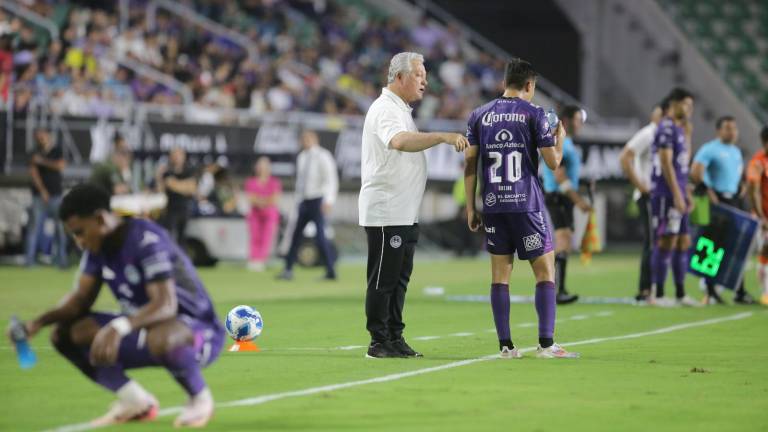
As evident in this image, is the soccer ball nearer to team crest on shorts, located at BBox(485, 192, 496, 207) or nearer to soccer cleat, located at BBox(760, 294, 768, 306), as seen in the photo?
team crest on shorts, located at BBox(485, 192, 496, 207)

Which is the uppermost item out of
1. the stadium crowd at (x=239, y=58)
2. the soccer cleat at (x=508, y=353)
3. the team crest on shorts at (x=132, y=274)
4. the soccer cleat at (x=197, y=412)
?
the stadium crowd at (x=239, y=58)

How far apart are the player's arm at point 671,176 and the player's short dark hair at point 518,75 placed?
199 inches

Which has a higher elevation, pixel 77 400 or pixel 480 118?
pixel 480 118

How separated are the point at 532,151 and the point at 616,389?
231cm

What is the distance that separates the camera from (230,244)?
24719 mm

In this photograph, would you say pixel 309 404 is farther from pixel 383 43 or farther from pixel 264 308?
pixel 383 43

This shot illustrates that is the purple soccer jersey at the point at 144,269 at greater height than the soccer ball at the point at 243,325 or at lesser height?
greater

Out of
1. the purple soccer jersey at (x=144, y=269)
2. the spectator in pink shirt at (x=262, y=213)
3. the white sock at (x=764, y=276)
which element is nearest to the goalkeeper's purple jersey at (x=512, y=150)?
the purple soccer jersey at (x=144, y=269)

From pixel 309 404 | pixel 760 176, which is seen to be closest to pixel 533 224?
pixel 309 404

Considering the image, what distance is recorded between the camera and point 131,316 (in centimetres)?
680

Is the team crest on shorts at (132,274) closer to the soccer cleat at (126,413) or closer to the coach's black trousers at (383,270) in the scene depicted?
the soccer cleat at (126,413)

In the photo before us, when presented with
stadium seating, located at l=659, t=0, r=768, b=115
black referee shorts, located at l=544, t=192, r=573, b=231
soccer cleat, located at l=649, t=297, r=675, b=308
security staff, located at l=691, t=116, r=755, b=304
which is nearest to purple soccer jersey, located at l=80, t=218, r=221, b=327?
black referee shorts, located at l=544, t=192, r=573, b=231

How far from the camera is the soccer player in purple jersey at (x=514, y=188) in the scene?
9961mm

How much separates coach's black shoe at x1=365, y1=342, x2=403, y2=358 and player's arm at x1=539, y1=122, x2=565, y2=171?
1744 mm
